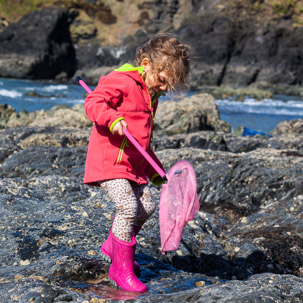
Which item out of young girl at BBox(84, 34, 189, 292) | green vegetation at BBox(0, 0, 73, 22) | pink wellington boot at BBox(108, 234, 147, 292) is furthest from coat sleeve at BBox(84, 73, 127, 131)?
green vegetation at BBox(0, 0, 73, 22)

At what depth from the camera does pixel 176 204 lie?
2559 millimetres

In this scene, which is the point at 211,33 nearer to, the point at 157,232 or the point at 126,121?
the point at 157,232

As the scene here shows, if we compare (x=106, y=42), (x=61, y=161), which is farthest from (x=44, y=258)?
(x=106, y=42)

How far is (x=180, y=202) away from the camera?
2.55 m

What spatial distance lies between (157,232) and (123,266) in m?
0.89

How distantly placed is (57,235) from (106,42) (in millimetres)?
65228

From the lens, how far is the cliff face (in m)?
49.3

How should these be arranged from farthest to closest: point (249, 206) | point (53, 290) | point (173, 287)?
point (249, 206)
point (173, 287)
point (53, 290)

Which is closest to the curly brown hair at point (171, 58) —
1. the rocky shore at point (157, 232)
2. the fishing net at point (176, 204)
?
the fishing net at point (176, 204)

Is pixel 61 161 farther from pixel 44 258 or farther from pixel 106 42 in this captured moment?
pixel 106 42

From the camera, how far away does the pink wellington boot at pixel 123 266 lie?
2.55m

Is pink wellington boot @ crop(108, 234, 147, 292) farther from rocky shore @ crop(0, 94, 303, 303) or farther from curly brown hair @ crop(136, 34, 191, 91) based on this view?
curly brown hair @ crop(136, 34, 191, 91)

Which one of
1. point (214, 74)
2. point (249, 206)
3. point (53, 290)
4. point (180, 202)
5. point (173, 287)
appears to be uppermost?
point (180, 202)

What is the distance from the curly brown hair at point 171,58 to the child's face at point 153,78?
0.02 meters
